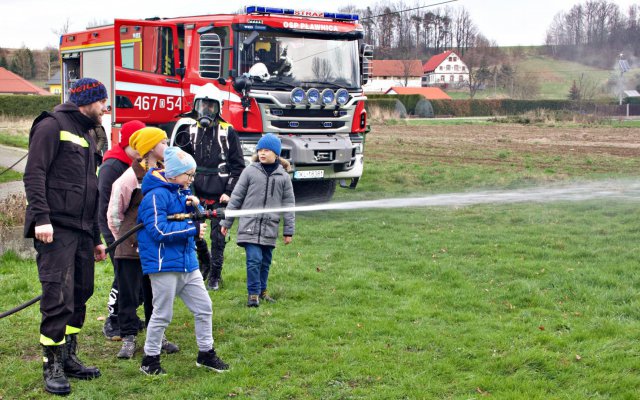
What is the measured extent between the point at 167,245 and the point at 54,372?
121 cm

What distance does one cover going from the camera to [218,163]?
28.2 ft

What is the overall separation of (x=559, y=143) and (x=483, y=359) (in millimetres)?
23659

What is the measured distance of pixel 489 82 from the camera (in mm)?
89500

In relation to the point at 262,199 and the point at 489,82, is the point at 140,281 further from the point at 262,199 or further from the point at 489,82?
the point at 489,82

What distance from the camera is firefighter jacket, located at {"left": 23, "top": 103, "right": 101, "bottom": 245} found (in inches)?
205

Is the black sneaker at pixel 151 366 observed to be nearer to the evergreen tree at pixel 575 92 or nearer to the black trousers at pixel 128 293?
the black trousers at pixel 128 293

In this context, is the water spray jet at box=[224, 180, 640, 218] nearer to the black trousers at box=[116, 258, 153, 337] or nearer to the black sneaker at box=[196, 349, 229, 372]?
the black trousers at box=[116, 258, 153, 337]

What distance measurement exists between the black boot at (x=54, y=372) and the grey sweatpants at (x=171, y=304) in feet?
2.05

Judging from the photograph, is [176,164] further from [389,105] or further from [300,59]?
[389,105]

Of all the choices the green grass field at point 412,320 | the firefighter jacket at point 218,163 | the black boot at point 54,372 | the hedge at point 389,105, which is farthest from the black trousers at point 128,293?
the hedge at point 389,105

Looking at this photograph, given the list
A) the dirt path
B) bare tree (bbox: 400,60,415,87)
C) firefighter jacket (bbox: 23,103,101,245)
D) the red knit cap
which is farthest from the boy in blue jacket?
bare tree (bbox: 400,60,415,87)

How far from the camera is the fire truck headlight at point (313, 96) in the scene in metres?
13.4

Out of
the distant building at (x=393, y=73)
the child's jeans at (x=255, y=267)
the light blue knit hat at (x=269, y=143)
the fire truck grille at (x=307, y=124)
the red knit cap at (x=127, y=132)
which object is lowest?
the child's jeans at (x=255, y=267)

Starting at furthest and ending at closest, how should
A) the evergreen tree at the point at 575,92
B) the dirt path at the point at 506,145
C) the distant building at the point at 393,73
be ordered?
the distant building at the point at 393,73
the evergreen tree at the point at 575,92
the dirt path at the point at 506,145
